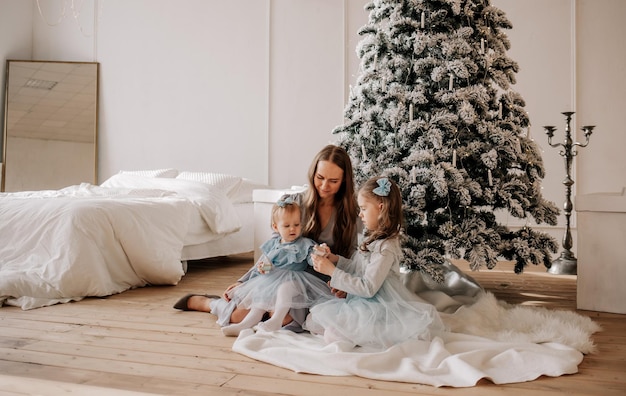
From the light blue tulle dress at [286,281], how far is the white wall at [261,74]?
3.16 metres

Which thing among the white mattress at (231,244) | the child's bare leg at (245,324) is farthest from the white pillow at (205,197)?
the child's bare leg at (245,324)

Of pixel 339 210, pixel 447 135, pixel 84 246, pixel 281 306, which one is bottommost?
pixel 281 306

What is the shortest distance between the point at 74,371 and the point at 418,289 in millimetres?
1896

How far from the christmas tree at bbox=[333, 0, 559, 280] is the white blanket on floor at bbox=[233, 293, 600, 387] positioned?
614 mm

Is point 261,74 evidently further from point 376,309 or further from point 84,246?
point 376,309

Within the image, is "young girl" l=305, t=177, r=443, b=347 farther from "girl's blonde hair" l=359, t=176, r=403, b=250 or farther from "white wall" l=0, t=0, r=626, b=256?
"white wall" l=0, t=0, r=626, b=256

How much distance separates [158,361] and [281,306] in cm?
57

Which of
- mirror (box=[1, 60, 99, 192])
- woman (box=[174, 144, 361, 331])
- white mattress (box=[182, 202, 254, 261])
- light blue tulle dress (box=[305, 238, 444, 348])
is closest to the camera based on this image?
light blue tulle dress (box=[305, 238, 444, 348])

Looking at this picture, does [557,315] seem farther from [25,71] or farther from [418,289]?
[25,71]

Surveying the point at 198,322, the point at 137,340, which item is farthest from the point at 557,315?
the point at 137,340

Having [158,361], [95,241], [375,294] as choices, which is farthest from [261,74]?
[158,361]

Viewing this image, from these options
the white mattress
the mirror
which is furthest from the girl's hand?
the mirror

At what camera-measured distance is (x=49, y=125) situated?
20.5ft

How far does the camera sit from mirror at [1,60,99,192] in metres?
6.19
